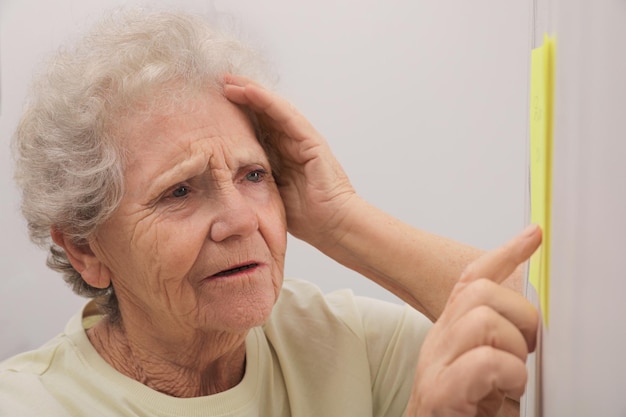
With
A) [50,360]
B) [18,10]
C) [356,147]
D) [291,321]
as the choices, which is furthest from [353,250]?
[18,10]

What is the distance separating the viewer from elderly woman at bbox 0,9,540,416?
1.27 meters

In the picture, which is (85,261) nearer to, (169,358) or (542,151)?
(169,358)

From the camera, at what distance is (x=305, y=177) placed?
4.86 feet

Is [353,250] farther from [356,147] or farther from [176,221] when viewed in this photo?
[356,147]

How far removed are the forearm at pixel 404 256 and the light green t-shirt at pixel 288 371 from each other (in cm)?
13

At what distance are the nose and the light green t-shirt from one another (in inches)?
12.2

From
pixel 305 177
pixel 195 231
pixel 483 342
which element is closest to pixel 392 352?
pixel 305 177

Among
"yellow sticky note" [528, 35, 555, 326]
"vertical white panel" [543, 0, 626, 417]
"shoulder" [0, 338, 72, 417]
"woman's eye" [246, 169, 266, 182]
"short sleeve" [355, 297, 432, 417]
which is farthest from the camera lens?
"short sleeve" [355, 297, 432, 417]

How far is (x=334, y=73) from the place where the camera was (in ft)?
7.81

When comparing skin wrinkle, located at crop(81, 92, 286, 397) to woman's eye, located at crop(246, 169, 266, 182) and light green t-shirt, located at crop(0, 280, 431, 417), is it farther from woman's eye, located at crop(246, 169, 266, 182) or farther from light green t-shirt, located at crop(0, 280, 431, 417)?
light green t-shirt, located at crop(0, 280, 431, 417)

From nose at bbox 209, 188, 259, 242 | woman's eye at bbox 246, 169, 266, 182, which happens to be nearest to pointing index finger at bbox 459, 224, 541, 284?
nose at bbox 209, 188, 259, 242

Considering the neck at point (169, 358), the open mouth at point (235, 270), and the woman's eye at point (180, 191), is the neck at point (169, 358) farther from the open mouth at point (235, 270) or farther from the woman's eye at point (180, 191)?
the woman's eye at point (180, 191)

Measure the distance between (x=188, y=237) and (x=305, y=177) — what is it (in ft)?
1.02

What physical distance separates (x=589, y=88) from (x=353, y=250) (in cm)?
101
